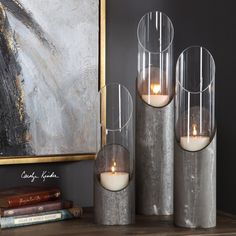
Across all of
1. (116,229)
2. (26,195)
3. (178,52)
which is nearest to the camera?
(116,229)

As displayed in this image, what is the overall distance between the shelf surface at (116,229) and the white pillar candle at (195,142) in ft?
0.84

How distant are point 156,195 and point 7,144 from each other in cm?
57

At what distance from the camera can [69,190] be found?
2.20 m

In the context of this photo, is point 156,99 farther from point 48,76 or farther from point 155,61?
point 48,76

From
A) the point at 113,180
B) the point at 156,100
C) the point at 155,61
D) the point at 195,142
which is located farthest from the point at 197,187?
the point at 155,61

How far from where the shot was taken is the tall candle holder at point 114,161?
182cm

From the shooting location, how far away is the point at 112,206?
1.81 meters

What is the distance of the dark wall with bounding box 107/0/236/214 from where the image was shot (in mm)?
2086

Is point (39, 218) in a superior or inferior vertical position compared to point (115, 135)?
inferior

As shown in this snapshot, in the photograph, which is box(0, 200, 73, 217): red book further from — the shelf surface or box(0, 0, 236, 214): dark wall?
box(0, 0, 236, 214): dark wall

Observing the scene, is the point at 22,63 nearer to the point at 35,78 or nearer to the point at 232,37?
the point at 35,78

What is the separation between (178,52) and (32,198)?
89 cm

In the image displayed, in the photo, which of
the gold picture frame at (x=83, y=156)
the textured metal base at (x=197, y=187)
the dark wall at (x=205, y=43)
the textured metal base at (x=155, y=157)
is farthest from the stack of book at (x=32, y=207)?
the dark wall at (x=205, y=43)

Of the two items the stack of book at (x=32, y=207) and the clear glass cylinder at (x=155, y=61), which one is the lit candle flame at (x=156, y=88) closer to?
the clear glass cylinder at (x=155, y=61)
